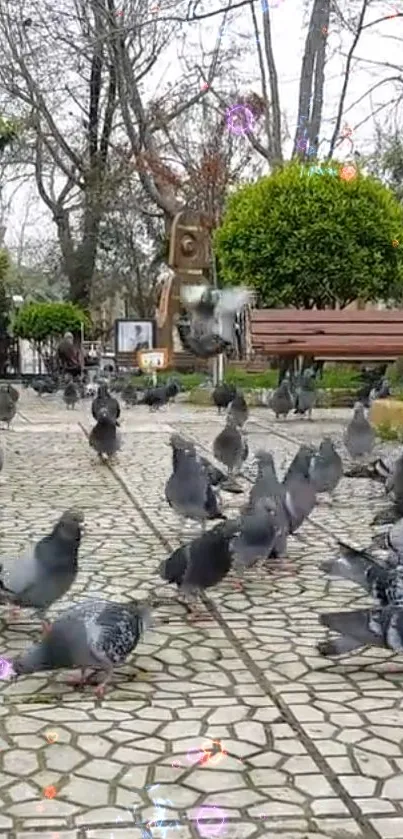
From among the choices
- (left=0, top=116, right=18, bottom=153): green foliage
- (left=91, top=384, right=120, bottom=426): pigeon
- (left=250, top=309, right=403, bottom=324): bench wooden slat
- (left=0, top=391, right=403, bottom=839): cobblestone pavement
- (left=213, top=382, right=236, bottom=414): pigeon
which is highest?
(left=0, top=116, right=18, bottom=153): green foliage

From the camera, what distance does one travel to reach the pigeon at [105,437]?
8.21 m

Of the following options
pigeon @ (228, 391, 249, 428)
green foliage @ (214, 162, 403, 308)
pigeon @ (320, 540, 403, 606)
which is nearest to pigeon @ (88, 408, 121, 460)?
pigeon @ (228, 391, 249, 428)

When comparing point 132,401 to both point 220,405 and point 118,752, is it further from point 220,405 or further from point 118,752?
point 118,752

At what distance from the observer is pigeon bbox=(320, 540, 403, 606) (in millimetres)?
3354

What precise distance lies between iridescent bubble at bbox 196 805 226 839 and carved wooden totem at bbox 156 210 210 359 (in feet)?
65.1

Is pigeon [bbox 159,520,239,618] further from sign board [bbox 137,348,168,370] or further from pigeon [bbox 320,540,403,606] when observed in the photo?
sign board [bbox 137,348,168,370]

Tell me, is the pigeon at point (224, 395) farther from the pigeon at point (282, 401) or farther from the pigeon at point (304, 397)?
the pigeon at point (304, 397)

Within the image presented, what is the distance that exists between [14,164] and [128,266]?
545 centimetres

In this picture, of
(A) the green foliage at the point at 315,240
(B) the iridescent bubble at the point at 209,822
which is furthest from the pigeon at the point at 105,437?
(A) the green foliage at the point at 315,240

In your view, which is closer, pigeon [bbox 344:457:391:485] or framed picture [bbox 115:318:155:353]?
pigeon [bbox 344:457:391:485]

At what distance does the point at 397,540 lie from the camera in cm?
403

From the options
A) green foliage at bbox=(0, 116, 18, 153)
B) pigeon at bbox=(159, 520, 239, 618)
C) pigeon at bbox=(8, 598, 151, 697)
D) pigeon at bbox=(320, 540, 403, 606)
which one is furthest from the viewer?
green foliage at bbox=(0, 116, 18, 153)

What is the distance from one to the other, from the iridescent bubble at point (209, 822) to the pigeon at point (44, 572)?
1.36 metres

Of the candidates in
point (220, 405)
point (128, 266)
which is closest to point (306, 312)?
point (220, 405)
